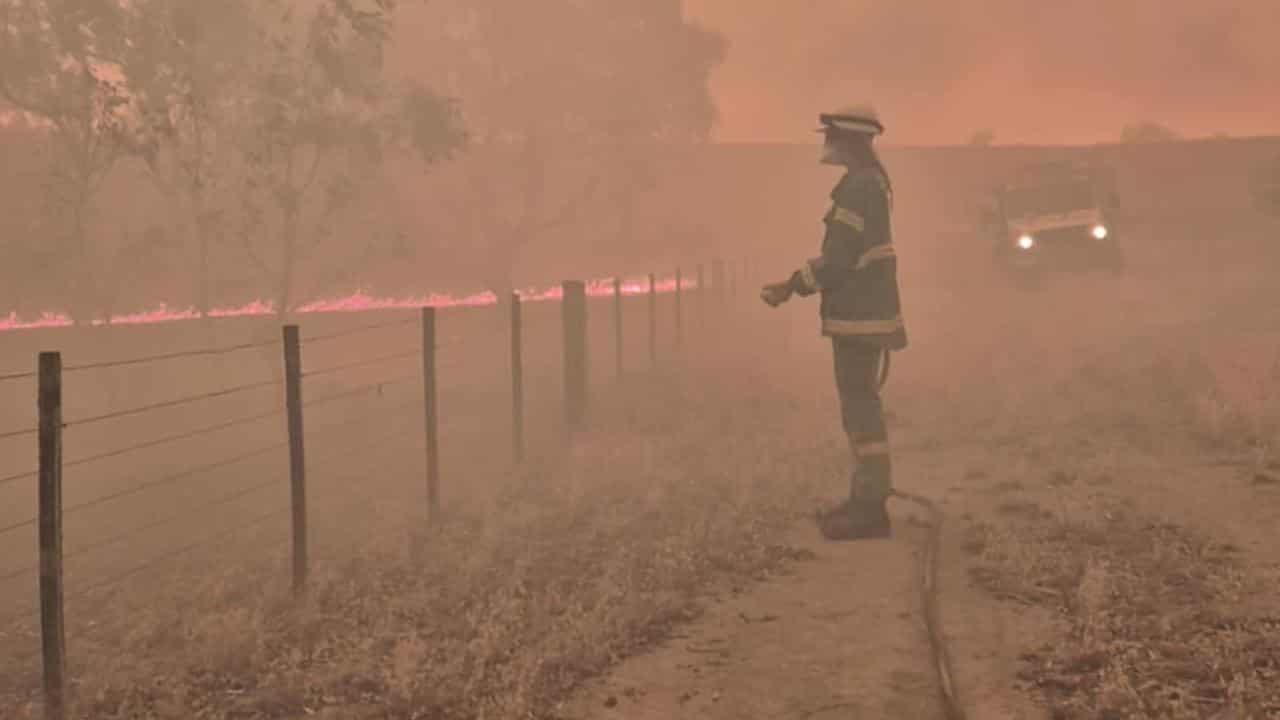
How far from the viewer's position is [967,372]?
14164mm

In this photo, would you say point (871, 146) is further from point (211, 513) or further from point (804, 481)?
point (211, 513)

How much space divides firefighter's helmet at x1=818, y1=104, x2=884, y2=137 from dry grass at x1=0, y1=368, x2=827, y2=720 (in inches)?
94.2

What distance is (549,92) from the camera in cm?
2853

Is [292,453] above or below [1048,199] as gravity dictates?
below

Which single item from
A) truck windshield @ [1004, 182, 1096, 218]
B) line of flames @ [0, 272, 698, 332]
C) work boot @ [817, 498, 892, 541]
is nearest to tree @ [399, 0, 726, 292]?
line of flames @ [0, 272, 698, 332]

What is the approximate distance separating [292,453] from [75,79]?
1341 centimetres

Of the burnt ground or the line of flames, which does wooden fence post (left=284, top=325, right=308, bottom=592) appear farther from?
the line of flames

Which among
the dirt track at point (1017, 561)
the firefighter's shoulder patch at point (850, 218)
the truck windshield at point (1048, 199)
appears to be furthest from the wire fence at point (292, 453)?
the truck windshield at point (1048, 199)

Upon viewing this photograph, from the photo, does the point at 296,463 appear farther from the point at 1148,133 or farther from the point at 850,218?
the point at 1148,133

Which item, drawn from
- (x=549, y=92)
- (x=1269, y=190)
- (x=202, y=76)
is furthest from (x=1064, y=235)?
(x=202, y=76)

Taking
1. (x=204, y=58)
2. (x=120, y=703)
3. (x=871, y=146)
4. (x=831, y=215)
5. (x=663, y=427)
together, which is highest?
(x=204, y=58)

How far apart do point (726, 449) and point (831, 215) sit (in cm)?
363

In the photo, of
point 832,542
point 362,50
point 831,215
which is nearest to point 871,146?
point 831,215

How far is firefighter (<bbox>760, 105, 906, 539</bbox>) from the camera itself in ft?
21.2
